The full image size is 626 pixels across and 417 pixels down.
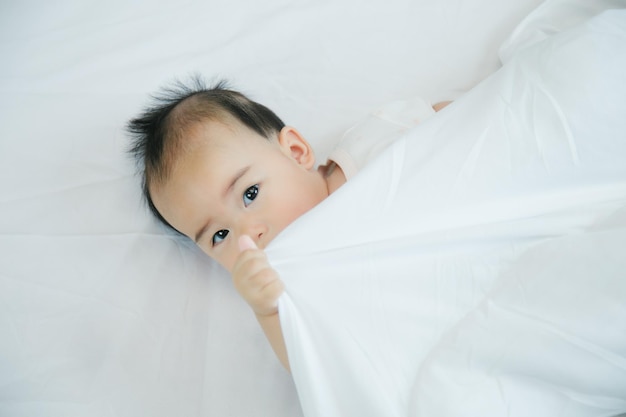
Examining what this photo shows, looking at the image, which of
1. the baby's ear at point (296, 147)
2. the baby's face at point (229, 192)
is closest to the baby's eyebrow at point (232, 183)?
the baby's face at point (229, 192)

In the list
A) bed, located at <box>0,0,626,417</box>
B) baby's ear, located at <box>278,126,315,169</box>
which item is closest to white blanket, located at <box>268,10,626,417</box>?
bed, located at <box>0,0,626,417</box>

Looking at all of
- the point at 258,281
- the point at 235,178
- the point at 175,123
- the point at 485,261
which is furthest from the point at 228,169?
the point at 485,261

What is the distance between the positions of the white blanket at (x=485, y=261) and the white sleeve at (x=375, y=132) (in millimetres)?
183

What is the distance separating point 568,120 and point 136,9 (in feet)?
3.17

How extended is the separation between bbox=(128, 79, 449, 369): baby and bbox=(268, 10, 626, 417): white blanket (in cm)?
16

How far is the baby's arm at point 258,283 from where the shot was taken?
2.28ft

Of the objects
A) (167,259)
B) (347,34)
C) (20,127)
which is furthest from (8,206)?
(347,34)

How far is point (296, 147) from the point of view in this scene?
1006 mm

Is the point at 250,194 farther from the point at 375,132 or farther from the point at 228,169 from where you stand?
the point at 375,132

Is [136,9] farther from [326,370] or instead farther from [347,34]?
[326,370]

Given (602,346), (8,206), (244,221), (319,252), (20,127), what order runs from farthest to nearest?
(20,127), (8,206), (244,221), (319,252), (602,346)

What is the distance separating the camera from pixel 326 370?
0.66 m

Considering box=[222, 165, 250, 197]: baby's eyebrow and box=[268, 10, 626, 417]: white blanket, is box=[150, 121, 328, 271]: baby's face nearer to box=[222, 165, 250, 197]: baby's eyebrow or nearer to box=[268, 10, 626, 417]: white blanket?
box=[222, 165, 250, 197]: baby's eyebrow

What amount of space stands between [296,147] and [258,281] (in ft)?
1.21
